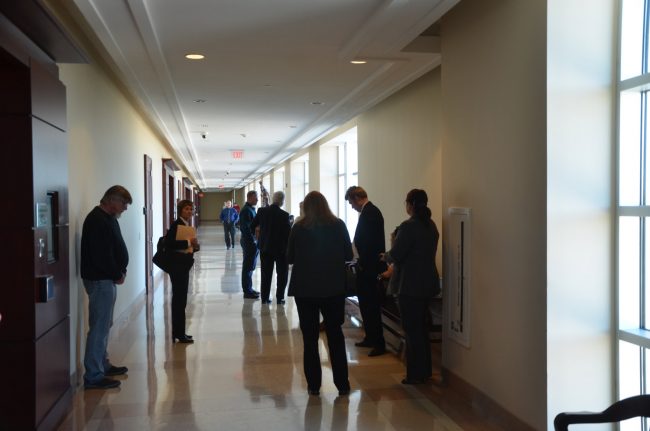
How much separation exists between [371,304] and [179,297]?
1.95m

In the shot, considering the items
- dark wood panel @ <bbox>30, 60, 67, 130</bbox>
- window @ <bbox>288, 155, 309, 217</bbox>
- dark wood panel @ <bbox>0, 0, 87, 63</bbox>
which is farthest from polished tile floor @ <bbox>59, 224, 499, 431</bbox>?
window @ <bbox>288, 155, 309, 217</bbox>

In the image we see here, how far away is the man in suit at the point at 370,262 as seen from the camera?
5.59 meters

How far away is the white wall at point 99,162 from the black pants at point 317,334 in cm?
184

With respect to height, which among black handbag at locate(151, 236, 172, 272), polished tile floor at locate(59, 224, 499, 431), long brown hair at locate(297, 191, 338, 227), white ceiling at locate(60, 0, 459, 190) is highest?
white ceiling at locate(60, 0, 459, 190)

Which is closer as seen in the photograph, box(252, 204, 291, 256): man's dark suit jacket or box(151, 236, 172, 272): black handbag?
box(151, 236, 172, 272): black handbag

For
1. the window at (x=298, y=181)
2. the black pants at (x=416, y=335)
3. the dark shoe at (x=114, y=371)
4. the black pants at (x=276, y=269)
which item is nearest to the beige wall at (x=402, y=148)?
the black pants at (x=276, y=269)

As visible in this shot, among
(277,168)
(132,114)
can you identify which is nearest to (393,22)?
(132,114)

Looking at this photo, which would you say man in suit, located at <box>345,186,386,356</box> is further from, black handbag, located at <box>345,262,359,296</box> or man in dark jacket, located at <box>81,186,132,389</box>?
man in dark jacket, located at <box>81,186,132,389</box>

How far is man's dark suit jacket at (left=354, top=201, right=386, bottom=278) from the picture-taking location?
18.3 ft

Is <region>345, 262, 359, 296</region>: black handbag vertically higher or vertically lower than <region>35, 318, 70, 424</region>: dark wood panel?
higher

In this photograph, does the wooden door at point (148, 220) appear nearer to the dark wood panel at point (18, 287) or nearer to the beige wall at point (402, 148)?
the beige wall at point (402, 148)

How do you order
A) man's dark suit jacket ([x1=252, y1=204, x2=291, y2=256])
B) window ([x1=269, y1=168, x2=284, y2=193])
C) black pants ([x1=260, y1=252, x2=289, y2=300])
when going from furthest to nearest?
window ([x1=269, y1=168, x2=284, y2=193]) → black pants ([x1=260, y1=252, x2=289, y2=300]) → man's dark suit jacket ([x1=252, y1=204, x2=291, y2=256])

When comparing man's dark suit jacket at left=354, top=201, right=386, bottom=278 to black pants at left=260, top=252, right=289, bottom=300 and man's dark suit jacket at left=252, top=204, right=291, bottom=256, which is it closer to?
man's dark suit jacket at left=252, top=204, right=291, bottom=256

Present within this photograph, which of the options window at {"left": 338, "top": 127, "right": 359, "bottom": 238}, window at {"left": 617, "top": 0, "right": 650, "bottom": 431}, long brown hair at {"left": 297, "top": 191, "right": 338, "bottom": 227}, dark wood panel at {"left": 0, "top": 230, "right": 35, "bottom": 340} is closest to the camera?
window at {"left": 617, "top": 0, "right": 650, "bottom": 431}
